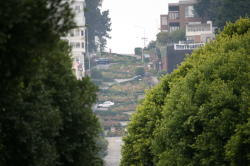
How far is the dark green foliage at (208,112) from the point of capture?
28.6 metres

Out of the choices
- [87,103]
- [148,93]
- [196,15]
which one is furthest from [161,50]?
[87,103]

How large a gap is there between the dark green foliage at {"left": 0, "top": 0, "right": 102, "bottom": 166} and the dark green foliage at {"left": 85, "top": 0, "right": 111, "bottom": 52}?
360ft

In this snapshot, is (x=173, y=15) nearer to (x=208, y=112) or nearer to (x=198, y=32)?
(x=198, y=32)

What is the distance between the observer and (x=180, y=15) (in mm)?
144500

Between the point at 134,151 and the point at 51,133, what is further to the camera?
the point at 134,151

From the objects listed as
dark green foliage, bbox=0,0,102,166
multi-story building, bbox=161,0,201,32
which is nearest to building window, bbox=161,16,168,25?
multi-story building, bbox=161,0,201,32

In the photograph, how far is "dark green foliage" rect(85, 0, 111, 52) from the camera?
137875 mm

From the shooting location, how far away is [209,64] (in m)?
31.8

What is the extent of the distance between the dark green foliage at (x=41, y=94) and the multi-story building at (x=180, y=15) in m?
117

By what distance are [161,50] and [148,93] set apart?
9444cm

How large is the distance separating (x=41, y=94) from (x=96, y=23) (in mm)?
121190

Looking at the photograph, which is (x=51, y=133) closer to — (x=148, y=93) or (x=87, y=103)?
(x=87, y=103)

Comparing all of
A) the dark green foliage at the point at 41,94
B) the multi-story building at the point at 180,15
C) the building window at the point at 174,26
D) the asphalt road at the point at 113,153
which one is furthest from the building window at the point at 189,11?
the dark green foliage at the point at 41,94

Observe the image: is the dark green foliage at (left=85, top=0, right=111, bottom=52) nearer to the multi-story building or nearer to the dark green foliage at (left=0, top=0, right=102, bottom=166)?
the multi-story building
